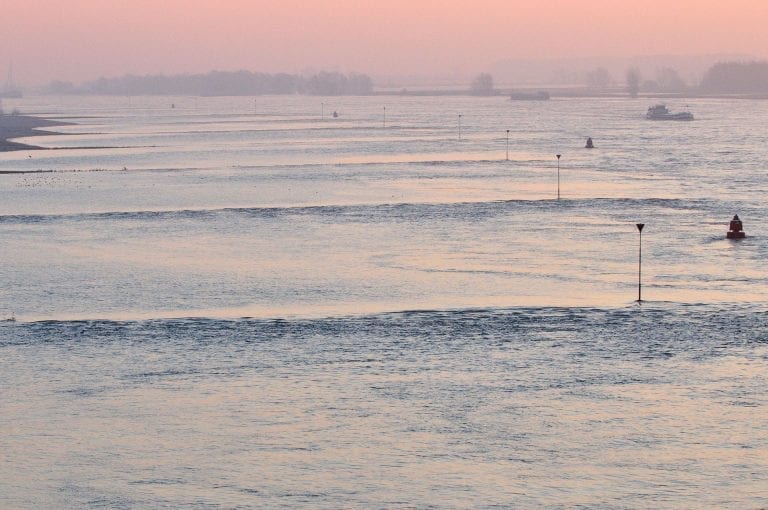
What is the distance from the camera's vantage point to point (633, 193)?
4959 centimetres

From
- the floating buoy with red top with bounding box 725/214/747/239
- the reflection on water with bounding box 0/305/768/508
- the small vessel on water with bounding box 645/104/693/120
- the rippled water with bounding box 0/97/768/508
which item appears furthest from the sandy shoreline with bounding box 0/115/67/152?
the reflection on water with bounding box 0/305/768/508

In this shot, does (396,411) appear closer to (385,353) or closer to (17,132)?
(385,353)

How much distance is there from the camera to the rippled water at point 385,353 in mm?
15289

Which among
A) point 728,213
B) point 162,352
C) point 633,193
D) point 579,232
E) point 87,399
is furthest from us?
point 633,193

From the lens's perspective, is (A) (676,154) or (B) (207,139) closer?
(A) (676,154)

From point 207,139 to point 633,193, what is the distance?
6146 centimetres

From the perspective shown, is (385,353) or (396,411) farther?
(385,353)

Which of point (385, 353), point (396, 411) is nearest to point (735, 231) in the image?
point (385, 353)

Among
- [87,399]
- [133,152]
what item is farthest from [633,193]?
[133,152]

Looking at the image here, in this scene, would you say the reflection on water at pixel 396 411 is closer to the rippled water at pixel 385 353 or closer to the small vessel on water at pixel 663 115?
the rippled water at pixel 385 353

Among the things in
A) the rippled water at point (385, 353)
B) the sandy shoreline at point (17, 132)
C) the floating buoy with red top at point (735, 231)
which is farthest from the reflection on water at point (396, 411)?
the sandy shoreline at point (17, 132)

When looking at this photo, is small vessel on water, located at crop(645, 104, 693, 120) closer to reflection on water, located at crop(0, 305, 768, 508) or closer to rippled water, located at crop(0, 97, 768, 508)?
rippled water, located at crop(0, 97, 768, 508)

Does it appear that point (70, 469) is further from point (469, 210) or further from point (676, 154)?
point (676, 154)

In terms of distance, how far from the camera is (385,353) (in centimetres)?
2167
